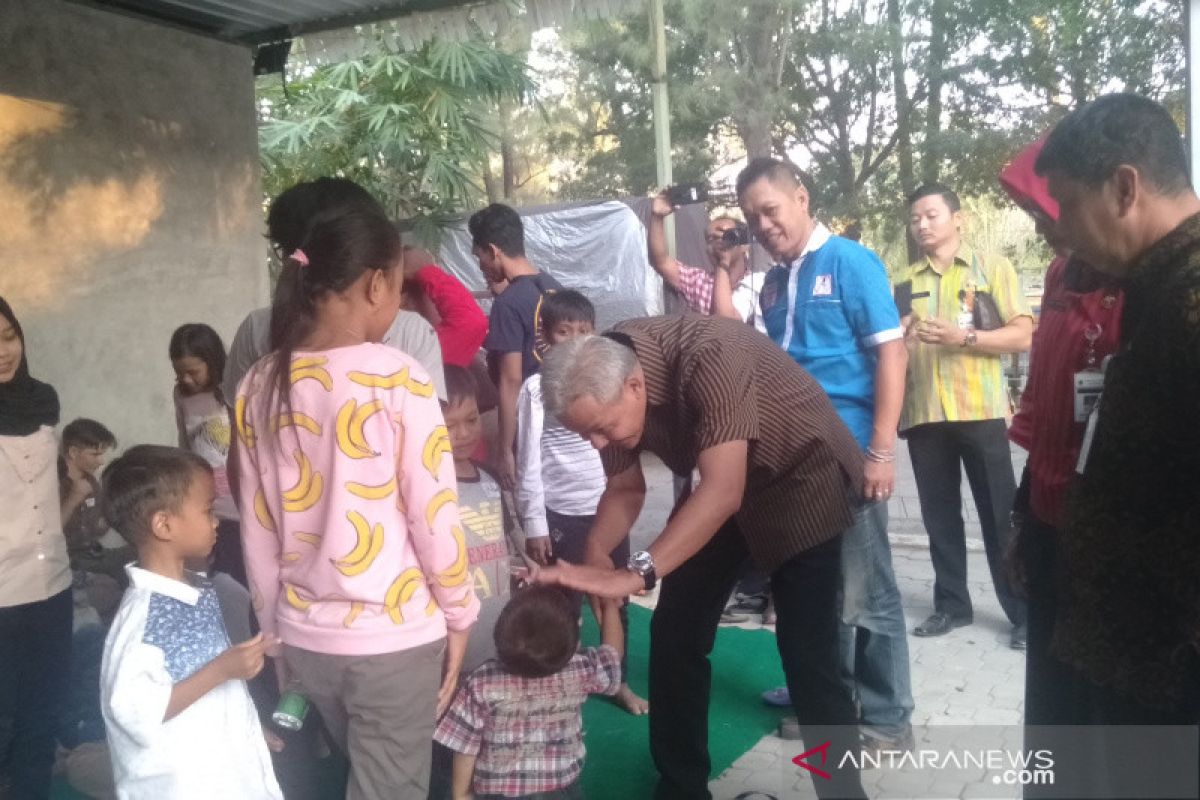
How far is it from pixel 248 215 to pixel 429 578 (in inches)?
174

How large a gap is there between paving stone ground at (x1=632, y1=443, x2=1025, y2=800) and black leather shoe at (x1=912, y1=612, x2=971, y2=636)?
4 cm

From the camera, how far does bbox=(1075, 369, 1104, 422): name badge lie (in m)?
2.35

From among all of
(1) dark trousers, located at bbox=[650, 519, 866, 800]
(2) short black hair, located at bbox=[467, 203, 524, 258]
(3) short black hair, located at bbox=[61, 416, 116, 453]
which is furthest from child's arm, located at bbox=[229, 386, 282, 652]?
(2) short black hair, located at bbox=[467, 203, 524, 258]

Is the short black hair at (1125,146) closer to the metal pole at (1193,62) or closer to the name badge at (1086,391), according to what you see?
the name badge at (1086,391)

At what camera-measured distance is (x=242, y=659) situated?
218cm

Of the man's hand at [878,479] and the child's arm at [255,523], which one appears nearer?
the child's arm at [255,523]

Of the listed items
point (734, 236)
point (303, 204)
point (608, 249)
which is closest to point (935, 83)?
point (608, 249)

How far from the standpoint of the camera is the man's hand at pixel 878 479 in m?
3.24

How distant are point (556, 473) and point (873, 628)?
124 cm

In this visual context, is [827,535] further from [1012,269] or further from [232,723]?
[1012,269]

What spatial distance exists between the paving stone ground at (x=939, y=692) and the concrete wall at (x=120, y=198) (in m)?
2.92

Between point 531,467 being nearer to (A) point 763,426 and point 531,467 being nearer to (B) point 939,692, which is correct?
(A) point 763,426

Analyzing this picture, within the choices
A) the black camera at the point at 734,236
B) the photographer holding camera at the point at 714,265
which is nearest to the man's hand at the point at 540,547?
the photographer holding camera at the point at 714,265

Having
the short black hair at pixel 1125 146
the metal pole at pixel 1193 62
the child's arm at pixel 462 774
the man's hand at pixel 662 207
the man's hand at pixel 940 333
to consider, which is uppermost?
the metal pole at pixel 1193 62
